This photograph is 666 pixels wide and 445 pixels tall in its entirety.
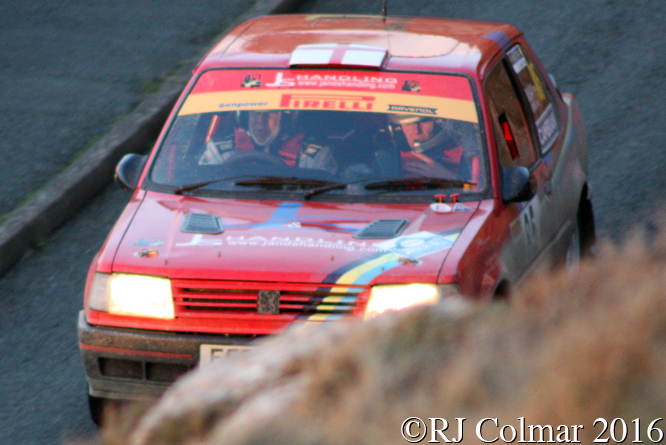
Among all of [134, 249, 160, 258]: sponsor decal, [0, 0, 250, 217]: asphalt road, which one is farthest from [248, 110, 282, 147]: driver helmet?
[0, 0, 250, 217]: asphalt road

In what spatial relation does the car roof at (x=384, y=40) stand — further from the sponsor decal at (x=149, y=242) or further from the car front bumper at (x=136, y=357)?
the car front bumper at (x=136, y=357)

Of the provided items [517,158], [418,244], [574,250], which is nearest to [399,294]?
[418,244]

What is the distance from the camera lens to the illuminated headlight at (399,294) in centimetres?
352

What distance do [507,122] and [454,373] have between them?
3.24 metres

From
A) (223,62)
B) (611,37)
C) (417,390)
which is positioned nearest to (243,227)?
(223,62)

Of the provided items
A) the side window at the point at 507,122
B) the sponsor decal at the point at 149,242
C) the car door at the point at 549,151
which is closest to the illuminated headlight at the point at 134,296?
the sponsor decal at the point at 149,242

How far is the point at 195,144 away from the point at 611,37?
7495 millimetres

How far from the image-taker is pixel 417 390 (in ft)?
5.97

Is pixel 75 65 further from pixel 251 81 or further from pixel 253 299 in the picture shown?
pixel 253 299

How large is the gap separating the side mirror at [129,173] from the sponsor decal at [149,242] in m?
0.77

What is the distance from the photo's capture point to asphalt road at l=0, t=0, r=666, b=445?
4773mm

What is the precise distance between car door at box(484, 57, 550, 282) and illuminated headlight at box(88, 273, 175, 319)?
1.54 m

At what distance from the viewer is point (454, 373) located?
1825mm

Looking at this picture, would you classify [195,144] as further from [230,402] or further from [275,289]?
[230,402]
